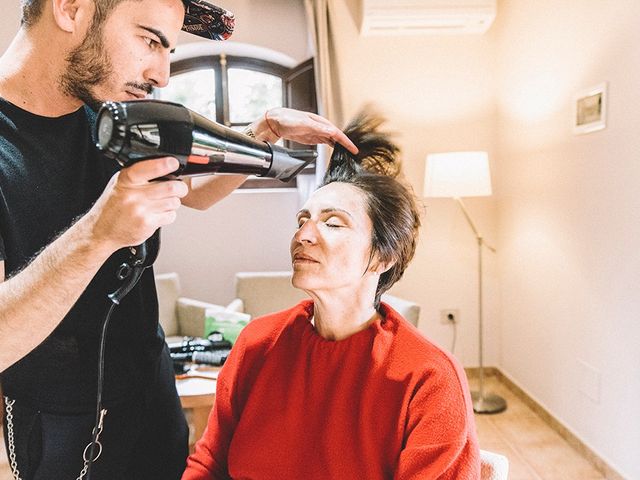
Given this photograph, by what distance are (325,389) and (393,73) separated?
112 inches

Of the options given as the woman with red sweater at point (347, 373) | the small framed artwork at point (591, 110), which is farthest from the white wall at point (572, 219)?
the woman with red sweater at point (347, 373)

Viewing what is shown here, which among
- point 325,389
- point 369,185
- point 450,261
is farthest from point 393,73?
point 325,389

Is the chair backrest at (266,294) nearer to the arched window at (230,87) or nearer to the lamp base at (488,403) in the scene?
the arched window at (230,87)

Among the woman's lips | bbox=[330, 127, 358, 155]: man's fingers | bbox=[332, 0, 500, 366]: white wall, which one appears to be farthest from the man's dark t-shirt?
bbox=[332, 0, 500, 366]: white wall

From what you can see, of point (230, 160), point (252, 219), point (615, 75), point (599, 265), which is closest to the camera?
point (230, 160)

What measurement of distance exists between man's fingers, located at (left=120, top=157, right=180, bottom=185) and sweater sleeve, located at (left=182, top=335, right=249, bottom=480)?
2.18ft

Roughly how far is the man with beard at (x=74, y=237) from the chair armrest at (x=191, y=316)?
213 centimetres

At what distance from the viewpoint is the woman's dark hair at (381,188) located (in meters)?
1.21

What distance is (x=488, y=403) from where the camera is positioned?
3.22 m

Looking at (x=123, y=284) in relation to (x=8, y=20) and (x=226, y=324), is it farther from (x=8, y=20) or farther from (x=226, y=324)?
(x=8, y=20)

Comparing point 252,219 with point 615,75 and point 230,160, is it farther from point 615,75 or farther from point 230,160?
point 230,160

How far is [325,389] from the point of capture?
1.10 metres

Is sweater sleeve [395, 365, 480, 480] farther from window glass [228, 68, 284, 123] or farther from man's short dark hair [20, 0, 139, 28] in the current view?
window glass [228, 68, 284, 123]

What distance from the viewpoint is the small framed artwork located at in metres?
2.33
